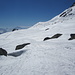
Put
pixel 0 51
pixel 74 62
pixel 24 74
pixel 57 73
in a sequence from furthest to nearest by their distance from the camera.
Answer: pixel 0 51 → pixel 74 62 → pixel 24 74 → pixel 57 73

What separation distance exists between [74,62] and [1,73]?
20.1 ft

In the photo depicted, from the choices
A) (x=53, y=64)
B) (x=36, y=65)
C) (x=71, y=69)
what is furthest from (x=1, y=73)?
(x=71, y=69)

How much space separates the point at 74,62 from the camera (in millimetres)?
6133

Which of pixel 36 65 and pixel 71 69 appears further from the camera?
pixel 36 65

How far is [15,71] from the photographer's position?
619 cm

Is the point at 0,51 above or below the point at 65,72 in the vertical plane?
above

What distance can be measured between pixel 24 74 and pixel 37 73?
3.22 ft

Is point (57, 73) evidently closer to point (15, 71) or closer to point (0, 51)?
point (15, 71)

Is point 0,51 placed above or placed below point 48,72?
above

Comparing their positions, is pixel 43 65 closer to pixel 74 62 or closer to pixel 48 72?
pixel 48 72

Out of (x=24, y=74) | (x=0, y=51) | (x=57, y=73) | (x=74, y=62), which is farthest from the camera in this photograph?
(x=0, y=51)

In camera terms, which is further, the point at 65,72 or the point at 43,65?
the point at 43,65

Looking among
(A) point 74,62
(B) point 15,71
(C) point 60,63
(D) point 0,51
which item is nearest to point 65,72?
(C) point 60,63

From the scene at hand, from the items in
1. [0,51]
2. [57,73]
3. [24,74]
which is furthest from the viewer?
[0,51]
